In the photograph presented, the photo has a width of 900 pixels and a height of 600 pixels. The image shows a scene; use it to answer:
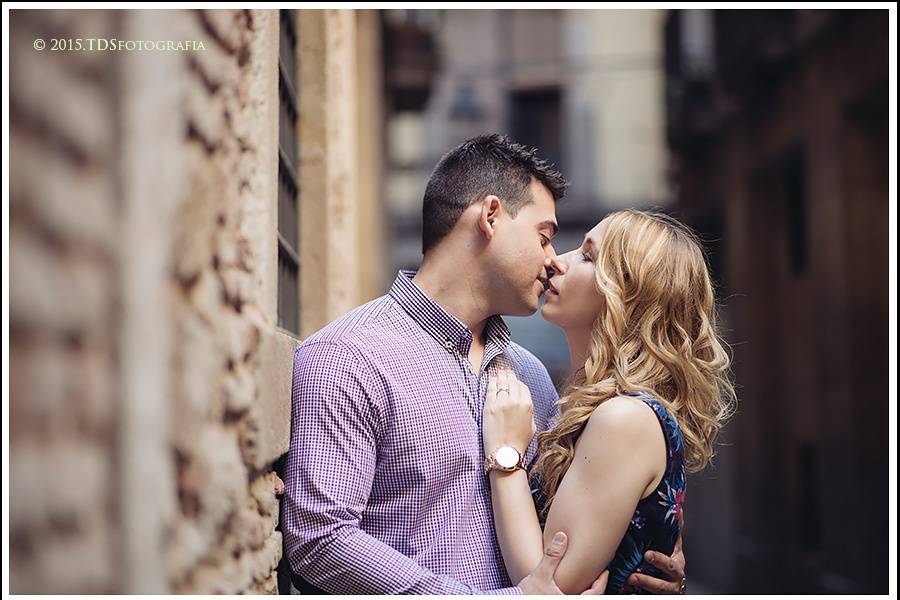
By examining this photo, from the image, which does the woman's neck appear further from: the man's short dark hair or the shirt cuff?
the shirt cuff

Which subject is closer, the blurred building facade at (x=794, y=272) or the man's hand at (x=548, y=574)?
the man's hand at (x=548, y=574)

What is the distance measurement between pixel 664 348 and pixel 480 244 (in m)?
0.61

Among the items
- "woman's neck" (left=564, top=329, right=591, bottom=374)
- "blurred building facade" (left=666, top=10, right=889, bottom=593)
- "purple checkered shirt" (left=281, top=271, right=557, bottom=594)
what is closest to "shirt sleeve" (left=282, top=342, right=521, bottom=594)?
"purple checkered shirt" (left=281, top=271, right=557, bottom=594)

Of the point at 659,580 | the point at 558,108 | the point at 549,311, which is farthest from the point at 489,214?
the point at 558,108

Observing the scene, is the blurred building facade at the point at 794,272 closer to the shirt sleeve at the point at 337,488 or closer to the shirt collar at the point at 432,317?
the shirt collar at the point at 432,317

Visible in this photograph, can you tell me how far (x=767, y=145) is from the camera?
13641 millimetres

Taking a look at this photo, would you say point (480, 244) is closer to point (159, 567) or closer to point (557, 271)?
point (557, 271)

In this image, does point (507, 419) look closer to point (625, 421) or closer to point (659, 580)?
point (625, 421)

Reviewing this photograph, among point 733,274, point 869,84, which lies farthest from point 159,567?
point 733,274

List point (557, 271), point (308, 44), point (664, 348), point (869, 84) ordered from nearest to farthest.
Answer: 1. point (664, 348)
2. point (557, 271)
3. point (308, 44)
4. point (869, 84)

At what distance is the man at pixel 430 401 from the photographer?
2561 mm

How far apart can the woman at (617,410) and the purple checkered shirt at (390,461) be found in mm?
98

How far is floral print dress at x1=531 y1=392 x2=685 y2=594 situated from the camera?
9.29 ft

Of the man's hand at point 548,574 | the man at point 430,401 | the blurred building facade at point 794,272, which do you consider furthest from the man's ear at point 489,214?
the blurred building facade at point 794,272
